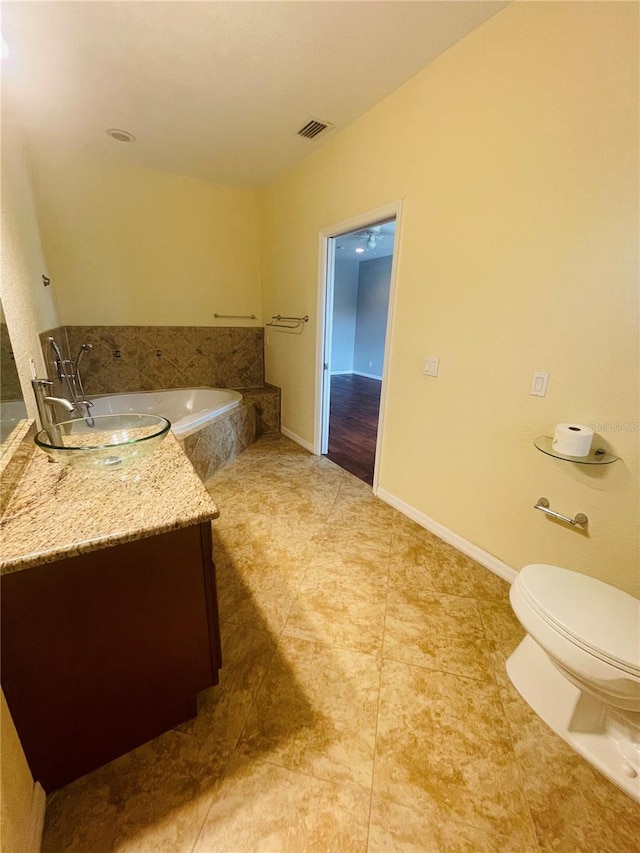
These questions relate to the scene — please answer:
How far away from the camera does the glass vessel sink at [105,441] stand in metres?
1.01

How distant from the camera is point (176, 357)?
142 inches

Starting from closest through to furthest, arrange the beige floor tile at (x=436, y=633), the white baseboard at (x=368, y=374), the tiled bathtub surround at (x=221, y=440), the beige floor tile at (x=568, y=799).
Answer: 1. the beige floor tile at (x=568, y=799)
2. the beige floor tile at (x=436, y=633)
3. the tiled bathtub surround at (x=221, y=440)
4. the white baseboard at (x=368, y=374)

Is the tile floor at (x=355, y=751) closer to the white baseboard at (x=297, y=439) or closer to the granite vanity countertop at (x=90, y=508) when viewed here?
the granite vanity countertop at (x=90, y=508)

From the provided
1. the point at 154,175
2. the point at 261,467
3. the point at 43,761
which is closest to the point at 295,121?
the point at 154,175

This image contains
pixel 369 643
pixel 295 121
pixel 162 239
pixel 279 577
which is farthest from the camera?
pixel 162 239

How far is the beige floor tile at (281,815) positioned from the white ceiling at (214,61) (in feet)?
9.41

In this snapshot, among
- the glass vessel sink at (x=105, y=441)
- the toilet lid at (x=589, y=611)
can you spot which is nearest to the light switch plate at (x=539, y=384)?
the toilet lid at (x=589, y=611)

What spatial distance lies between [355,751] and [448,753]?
0.30 metres

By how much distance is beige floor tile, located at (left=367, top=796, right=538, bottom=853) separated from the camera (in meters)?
0.88

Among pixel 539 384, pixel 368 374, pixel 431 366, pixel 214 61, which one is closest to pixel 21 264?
pixel 214 61

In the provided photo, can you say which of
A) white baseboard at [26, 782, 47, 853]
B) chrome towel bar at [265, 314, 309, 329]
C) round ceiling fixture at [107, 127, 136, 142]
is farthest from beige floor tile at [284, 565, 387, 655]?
round ceiling fixture at [107, 127, 136, 142]

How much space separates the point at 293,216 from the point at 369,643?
11.1ft

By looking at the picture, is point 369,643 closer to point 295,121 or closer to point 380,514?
point 380,514

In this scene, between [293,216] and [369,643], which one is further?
[293,216]
